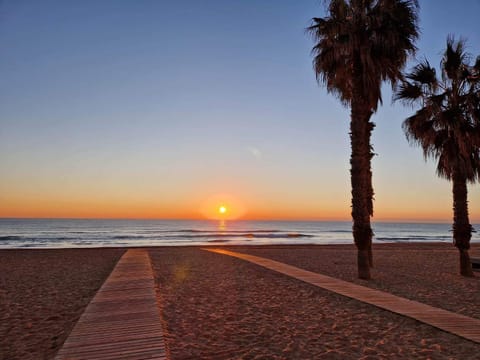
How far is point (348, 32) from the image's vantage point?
13492 millimetres

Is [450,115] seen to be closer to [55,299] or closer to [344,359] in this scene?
[344,359]

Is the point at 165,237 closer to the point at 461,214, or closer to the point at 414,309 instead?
the point at 461,214

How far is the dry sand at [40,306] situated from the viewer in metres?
6.40

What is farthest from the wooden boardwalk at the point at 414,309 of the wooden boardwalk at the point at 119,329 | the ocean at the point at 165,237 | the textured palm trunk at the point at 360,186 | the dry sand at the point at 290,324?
the ocean at the point at 165,237

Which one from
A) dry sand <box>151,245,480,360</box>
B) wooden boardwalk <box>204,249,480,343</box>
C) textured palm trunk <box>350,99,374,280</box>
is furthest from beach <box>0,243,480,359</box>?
textured palm trunk <box>350,99,374,280</box>

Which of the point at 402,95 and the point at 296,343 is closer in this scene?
the point at 296,343

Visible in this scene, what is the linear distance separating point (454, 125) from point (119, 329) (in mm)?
13805

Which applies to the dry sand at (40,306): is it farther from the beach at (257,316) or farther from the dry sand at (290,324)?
the dry sand at (290,324)

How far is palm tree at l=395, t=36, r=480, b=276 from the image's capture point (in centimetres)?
1426

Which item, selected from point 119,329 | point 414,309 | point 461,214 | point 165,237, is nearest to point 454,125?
point 461,214

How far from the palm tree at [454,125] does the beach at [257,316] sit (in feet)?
8.65

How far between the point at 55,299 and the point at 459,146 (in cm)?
1484

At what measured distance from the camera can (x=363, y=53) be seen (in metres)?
13.2

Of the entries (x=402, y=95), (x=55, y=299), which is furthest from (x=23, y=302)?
(x=402, y=95)
